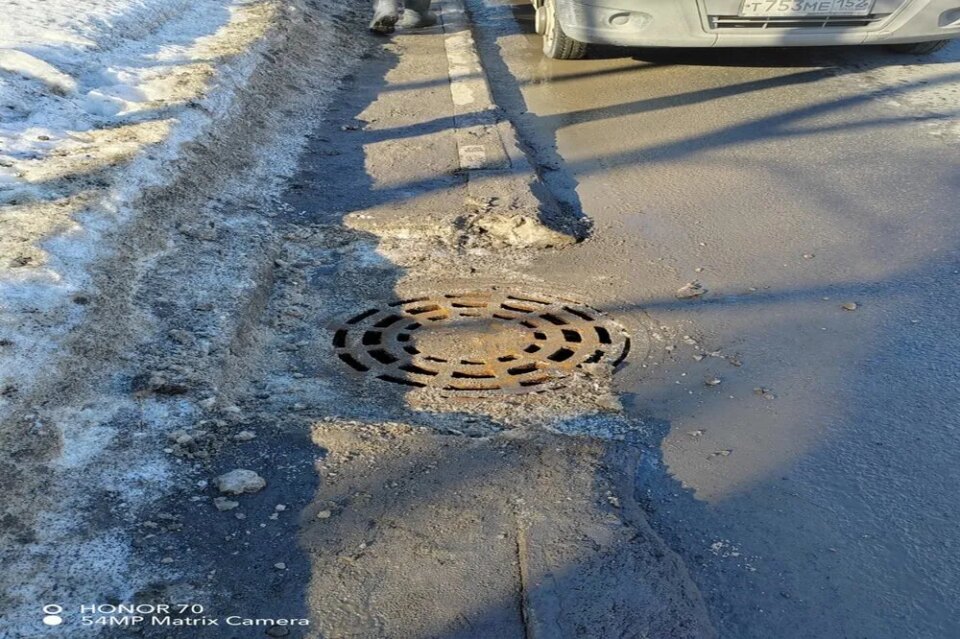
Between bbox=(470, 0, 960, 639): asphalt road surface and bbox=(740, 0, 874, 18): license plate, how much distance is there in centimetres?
57

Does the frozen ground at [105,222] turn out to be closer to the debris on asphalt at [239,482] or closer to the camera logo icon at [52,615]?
the camera logo icon at [52,615]

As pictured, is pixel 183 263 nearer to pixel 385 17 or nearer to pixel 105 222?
pixel 105 222

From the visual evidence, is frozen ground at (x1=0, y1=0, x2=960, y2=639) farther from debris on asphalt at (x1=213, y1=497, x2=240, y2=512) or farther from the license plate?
the license plate

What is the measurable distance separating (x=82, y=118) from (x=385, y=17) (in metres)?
4.23

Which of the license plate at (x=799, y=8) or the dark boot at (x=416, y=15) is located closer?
the license plate at (x=799, y=8)

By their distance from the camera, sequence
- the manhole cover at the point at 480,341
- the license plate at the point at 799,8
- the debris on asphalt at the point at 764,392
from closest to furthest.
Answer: the debris on asphalt at the point at 764,392
the manhole cover at the point at 480,341
the license plate at the point at 799,8

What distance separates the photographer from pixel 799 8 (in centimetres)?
687

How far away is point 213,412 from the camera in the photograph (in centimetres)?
329

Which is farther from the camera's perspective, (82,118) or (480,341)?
(82,118)

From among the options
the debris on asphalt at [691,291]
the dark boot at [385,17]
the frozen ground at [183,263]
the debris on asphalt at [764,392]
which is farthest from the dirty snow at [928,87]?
the dark boot at [385,17]

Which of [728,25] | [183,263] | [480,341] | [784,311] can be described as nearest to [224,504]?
[480,341]

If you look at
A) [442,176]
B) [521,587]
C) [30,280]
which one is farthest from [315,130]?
[521,587]

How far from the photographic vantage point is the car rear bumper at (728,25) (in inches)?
271

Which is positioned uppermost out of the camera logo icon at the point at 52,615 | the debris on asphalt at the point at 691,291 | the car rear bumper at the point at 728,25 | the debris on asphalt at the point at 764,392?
the camera logo icon at the point at 52,615
